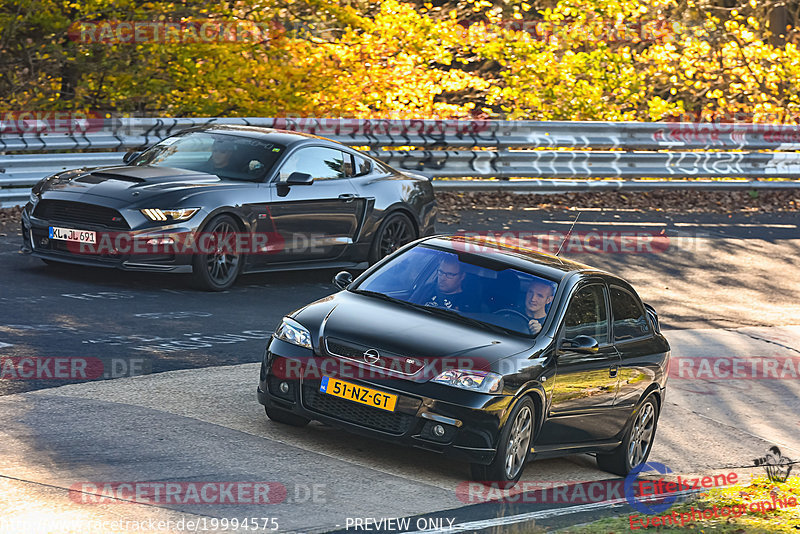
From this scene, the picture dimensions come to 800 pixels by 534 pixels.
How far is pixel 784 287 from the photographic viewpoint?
16.2 m

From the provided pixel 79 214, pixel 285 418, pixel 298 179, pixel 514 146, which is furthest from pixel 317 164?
pixel 514 146

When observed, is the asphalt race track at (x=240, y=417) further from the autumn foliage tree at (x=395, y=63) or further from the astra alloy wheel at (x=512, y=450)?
the autumn foliage tree at (x=395, y=63)

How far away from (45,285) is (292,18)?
9219 mm

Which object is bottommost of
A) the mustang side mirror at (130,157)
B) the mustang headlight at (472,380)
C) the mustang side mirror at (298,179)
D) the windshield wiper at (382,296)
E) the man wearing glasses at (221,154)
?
the mustang headlight at (472,380)

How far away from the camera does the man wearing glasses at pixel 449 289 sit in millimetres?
8430

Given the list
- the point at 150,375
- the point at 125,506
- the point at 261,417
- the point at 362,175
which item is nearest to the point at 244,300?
the point at 362,175

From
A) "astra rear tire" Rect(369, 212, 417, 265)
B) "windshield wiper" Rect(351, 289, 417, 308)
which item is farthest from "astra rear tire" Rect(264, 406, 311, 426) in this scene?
"astra rear tire" Rect(369, 212, 417, 265)

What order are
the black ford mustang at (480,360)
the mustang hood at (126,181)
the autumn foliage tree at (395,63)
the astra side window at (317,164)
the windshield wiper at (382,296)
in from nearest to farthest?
the black ford mustang at (480,360)
the windshield wiper at (382,296)
the mustang hood at (126,181)
the astra side window at (317,164)
the autumn foliage tree at (395,63)

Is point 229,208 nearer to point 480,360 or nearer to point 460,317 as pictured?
point 460,317

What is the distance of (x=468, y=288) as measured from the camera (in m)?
8.54

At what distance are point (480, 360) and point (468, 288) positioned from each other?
1.02m

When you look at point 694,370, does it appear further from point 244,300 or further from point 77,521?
point 77,521

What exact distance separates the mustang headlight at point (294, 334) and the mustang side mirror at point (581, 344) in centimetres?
166

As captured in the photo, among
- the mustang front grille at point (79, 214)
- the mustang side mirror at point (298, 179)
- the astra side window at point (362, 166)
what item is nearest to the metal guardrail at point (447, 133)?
the mustang front grille at point (79, 214)
